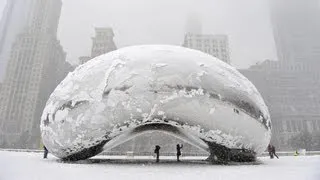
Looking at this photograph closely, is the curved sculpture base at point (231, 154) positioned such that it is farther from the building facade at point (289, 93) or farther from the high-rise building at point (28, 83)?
the building facade at point (289, 93)

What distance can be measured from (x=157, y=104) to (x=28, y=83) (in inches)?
3922

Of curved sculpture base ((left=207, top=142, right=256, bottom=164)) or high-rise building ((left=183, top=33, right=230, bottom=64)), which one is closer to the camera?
curved sculpture base ((left=207, top=142, right=256, bottom=164))

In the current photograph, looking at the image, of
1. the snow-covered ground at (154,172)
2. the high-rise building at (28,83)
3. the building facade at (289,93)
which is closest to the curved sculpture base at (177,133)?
the snow-covered ground at (154,172)

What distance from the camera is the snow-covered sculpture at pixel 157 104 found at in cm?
505

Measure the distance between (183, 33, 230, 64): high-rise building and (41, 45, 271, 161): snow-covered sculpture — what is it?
4658 inches

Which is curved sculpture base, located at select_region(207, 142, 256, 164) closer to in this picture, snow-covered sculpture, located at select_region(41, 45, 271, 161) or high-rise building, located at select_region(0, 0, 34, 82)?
snow-covered sculpture, located at select_region(41, 45, 271, 161)

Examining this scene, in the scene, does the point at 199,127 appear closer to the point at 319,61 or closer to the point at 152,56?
the point at 152,56

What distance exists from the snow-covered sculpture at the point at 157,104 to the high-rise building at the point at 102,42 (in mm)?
99865

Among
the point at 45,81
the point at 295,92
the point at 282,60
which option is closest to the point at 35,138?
the point at 45,81

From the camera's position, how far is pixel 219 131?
5.14 m

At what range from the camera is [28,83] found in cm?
9638

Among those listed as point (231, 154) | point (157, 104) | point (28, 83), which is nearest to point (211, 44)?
point (28, 83)

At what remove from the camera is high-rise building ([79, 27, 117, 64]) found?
10456 cm

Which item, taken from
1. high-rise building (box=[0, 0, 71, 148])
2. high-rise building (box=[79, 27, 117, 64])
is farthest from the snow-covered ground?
high-rise building (box=[79, 27, 117, 64])
